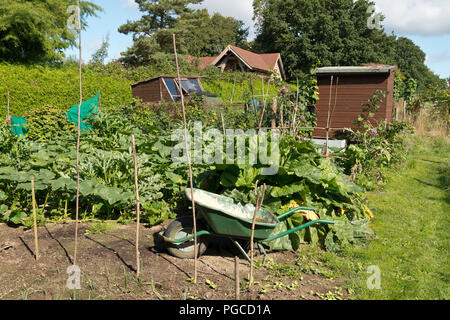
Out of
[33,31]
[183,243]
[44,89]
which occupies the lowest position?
[183,243]

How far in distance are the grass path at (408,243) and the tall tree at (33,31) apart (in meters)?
14.4

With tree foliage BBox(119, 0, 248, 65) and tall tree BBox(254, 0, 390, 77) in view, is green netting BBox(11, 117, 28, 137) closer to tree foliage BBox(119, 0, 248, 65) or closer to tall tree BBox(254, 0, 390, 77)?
tree foliage BBox(119, 0, 248, 65)

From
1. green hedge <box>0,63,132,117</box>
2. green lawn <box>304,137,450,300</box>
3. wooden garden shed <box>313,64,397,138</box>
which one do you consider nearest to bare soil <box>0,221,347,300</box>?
green lawn <box>304,137,450,300</box>

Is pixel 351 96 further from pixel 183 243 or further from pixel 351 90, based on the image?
pixel 183 243

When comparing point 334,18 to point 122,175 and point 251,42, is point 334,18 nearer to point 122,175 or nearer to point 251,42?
point 251,42

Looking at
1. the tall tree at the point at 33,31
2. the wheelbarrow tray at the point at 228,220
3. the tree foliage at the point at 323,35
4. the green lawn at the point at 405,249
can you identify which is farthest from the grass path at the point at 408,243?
the tree foliage at the point at 323,35

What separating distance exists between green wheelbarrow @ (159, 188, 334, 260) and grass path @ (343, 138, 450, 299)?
62 cm

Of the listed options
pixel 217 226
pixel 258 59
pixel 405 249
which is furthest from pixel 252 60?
pixel 217 226

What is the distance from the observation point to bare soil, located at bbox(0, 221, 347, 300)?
8.24ft

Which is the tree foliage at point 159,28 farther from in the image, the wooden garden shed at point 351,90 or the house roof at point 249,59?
the wooden garden shed at point 351,90

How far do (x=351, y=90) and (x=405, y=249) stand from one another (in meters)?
6.59

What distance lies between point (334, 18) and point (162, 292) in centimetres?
3941

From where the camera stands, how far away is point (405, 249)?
3549 millimetres
